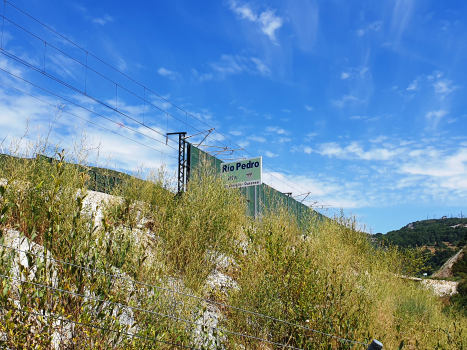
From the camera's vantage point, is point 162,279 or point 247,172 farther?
point 247,172

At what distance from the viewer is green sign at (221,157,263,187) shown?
17.2m

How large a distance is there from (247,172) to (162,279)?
45.4 ft

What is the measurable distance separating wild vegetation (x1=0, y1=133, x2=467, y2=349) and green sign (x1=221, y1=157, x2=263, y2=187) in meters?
8.93

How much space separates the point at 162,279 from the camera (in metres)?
4.16

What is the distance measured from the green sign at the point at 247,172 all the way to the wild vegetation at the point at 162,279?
8.93 metres

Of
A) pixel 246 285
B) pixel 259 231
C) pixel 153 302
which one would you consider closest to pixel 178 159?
pixel 259 231

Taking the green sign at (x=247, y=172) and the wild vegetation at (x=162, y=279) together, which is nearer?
the wild vegetation at (x=162, y=279)

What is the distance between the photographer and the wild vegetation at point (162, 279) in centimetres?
310

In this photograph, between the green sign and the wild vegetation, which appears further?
→ the green sign

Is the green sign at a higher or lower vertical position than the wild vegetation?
higher

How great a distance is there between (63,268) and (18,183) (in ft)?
8.95

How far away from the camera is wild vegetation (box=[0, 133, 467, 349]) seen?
3.10 metres

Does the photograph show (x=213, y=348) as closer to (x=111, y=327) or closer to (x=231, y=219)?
(x=111, y=327)

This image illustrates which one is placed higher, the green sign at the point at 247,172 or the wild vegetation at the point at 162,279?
the green sign at the point at 247,172
